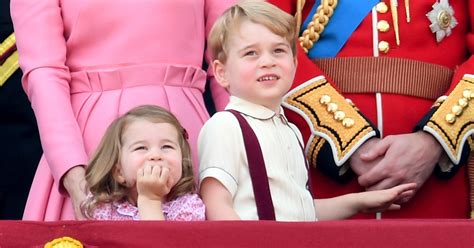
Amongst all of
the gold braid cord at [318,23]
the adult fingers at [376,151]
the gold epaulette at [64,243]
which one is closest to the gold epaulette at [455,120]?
the adult fingers at [376,151]

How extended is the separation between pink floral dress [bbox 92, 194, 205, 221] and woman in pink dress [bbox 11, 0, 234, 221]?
30 centimetres

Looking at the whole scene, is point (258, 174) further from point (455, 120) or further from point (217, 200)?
point (455, 120)

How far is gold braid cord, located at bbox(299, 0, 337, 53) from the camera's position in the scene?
3521mm

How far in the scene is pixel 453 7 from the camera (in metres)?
3.57

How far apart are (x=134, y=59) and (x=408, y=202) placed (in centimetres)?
80

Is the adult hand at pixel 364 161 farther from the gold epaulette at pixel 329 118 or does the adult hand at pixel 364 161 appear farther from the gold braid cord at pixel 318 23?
the gold braid cord at pixel 318 23

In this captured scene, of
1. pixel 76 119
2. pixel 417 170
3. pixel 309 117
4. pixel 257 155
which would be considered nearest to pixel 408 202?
pixel 417 170

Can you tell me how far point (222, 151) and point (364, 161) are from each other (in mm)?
536

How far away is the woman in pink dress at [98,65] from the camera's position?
3.27m

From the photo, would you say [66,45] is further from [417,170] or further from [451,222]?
[451,222]

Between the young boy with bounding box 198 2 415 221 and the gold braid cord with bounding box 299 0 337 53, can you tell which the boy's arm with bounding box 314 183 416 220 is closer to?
the young boy with bounding box 198 2 415 221

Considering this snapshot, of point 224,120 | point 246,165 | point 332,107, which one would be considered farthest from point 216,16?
point 246,165

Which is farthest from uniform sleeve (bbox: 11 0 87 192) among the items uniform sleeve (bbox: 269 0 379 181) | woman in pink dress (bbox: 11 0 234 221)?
uniform sleeve (bbox: 269 0 379 181)

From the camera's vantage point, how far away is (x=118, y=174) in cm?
298
